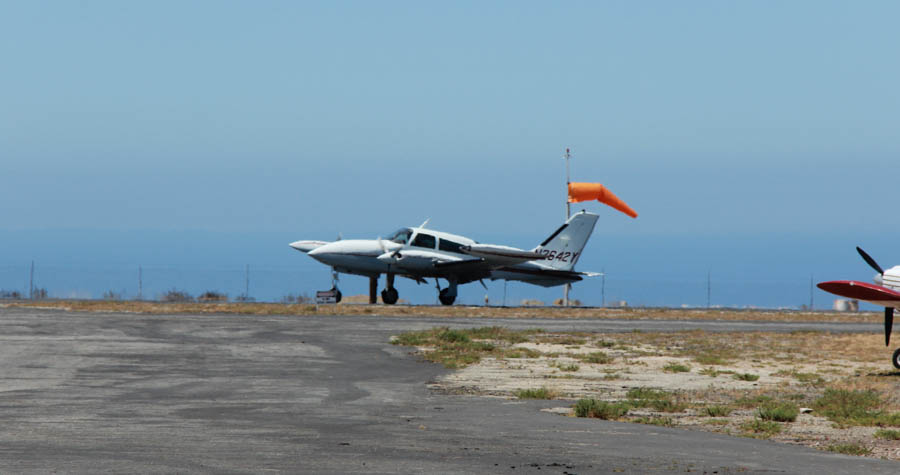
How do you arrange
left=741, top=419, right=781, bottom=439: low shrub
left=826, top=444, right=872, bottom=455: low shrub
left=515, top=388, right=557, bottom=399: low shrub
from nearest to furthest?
left=826, top=444, right=872, bottom=455: low shrub → left=741, top=419, right=781, bottom=439: low shrub → left=515, top=388, right=557, bottom=399: low shrub

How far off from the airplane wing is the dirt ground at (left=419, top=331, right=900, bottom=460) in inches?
63.4

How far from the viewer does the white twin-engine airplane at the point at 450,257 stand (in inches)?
2163

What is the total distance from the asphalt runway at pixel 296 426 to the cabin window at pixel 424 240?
88.9 ft

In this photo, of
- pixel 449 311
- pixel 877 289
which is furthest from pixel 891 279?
pixel 449 311

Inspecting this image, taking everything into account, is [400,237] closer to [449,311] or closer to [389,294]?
[389,294]

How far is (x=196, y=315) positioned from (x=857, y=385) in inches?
1136

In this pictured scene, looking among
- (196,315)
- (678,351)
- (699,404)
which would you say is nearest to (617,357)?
(678,351)

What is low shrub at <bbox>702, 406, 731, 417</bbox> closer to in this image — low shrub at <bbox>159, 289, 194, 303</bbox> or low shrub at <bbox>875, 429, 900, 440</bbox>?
low shrub at <bbox>875, 429, 900, 440</bbox>

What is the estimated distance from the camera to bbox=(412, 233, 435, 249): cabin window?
5603 cm

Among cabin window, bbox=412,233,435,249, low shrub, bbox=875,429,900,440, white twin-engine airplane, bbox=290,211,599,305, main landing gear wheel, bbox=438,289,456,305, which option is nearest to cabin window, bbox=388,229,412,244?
white twin-engine airplane, bbox=290,211,599,305

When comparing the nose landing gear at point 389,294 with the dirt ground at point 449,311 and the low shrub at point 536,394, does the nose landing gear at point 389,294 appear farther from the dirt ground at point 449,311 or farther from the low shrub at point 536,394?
the low shrub at point 536,394

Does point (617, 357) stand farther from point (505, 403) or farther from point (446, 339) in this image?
point (505, 403)

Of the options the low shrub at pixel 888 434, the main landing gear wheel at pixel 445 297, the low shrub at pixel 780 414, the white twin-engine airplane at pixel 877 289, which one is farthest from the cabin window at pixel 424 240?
the low shrub at pixel 888 434

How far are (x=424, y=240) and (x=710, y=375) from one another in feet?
106
